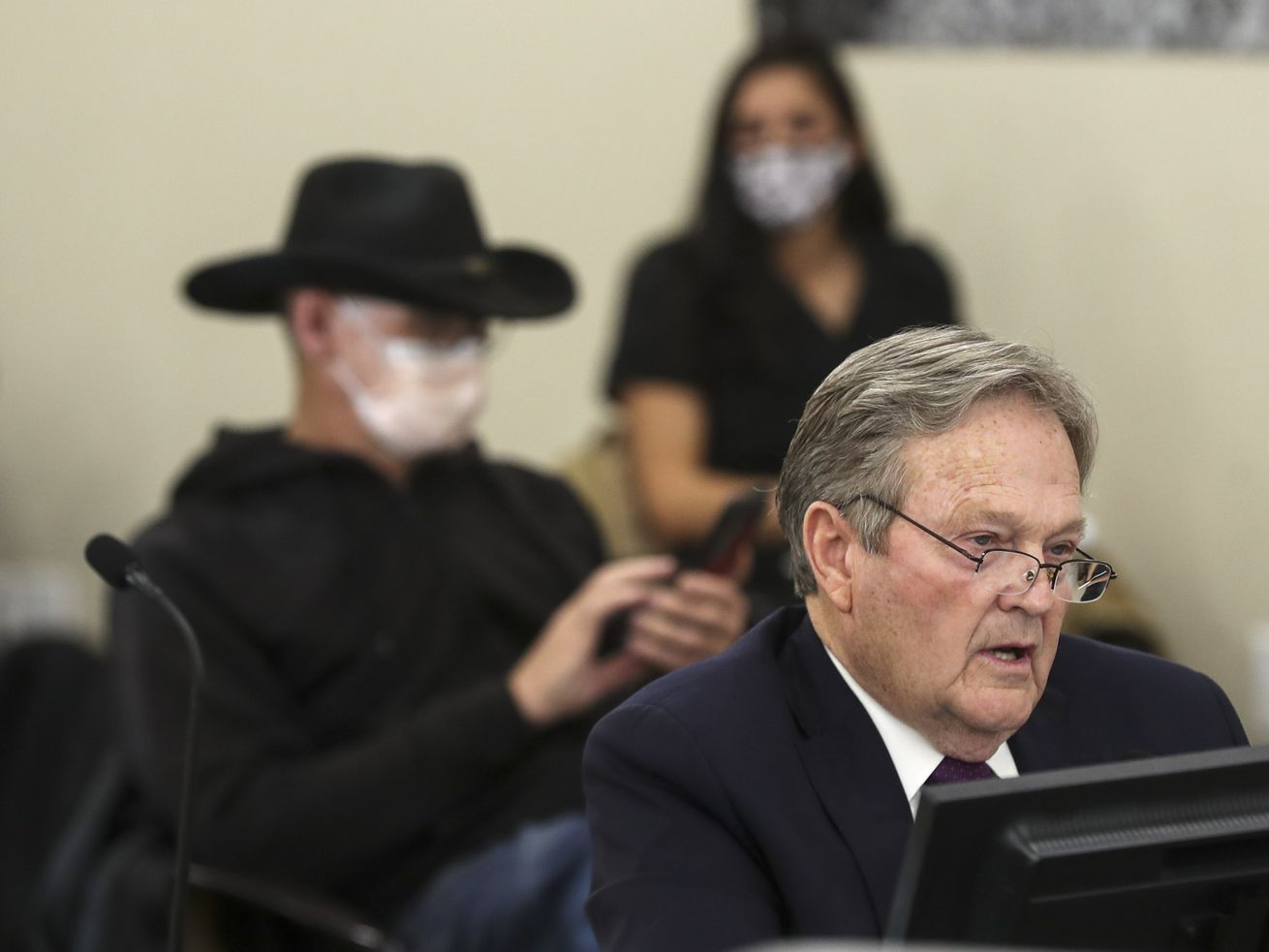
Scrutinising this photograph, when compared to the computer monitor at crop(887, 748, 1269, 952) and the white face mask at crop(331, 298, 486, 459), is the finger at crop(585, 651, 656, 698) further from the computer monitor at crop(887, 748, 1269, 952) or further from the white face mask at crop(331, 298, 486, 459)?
the computer monitor at crop(887, 748, 1269, 952)

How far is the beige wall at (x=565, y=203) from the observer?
12.0 feet

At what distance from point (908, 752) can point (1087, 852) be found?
43 centimetres

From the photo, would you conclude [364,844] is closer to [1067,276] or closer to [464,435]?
[464,435]

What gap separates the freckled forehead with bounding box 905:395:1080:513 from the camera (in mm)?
1505

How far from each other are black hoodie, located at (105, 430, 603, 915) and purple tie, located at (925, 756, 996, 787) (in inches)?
45.1

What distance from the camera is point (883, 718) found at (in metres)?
1.59

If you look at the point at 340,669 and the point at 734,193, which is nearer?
the point at 340,669

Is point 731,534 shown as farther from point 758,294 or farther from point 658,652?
point 758,294

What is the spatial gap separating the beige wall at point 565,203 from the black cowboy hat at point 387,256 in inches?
40.7

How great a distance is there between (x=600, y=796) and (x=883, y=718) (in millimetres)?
243

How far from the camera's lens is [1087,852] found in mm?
1153

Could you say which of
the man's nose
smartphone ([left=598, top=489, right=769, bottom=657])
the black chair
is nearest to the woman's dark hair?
smartphone ([left=598, top=489, right=769, bottom=657])

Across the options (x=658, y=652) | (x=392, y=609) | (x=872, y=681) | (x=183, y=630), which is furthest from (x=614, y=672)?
(x=872, y=681)

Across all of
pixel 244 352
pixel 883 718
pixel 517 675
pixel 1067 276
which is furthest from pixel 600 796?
pixel 244 352
